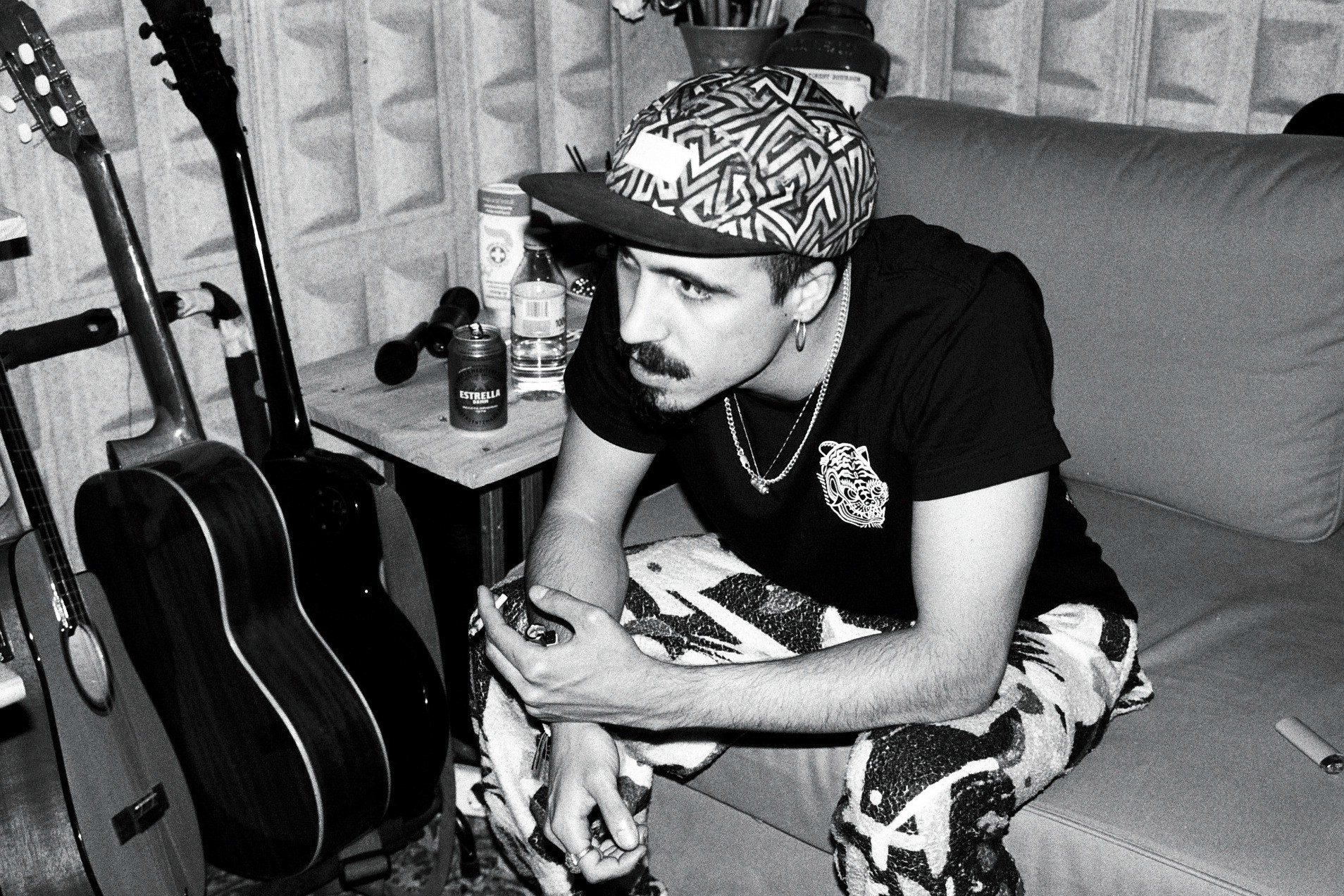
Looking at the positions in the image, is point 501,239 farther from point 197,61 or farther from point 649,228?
point 649,228

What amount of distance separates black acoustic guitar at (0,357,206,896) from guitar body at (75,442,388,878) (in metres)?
0.04

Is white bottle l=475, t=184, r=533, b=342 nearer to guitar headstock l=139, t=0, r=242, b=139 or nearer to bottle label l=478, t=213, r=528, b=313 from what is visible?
bottle label l=478, t=213, r=528, b=313

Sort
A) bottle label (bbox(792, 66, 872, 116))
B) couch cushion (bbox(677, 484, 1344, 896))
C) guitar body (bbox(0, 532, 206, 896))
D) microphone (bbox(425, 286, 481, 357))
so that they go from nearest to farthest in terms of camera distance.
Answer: couch cushion (bbox(677, 484, 1344, 896)), guitar body (bbox(0, 532, 206, 896)), microphone (bbox(425, 286, 481, 357)), bottle label (bbox(792, 66, 872, 116))

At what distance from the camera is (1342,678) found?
56.9 inches

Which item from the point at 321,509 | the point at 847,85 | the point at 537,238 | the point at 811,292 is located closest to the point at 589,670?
the point at 811,292

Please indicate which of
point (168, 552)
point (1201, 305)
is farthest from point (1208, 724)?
point (168, 552)

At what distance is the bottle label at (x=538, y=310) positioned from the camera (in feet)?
5.99

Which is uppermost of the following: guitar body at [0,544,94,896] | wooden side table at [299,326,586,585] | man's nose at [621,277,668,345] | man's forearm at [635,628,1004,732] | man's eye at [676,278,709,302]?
man's eye at [676,278,709,302]

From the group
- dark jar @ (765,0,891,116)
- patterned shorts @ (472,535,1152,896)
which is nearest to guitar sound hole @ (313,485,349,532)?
patterned shorts @ (472,535,1152,896)

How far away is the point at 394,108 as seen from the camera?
6.50 feet

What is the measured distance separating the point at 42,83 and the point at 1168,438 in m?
1.37

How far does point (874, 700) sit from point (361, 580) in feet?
2.28

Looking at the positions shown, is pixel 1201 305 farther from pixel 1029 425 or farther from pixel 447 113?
pixel 447 113

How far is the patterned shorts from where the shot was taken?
48.1 inches
